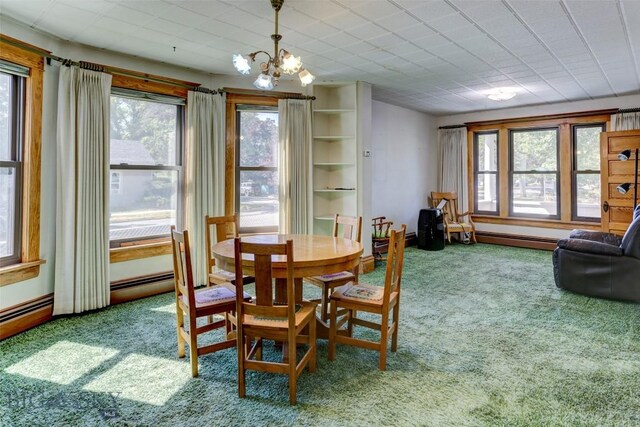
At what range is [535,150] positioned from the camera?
6.78m

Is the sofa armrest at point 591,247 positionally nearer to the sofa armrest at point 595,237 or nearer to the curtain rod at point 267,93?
the sofa armrest at point 595,237

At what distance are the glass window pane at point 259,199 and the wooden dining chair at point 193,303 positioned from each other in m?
2.12

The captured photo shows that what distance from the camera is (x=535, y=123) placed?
261 inches

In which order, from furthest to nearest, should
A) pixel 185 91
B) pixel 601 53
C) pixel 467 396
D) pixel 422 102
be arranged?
1. pixel 422 102
2. pixel 185 91
3. pixel 601 53
4. pixel 467 396

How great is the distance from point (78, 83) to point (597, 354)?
4.82m

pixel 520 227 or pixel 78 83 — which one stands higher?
pixel 78 83

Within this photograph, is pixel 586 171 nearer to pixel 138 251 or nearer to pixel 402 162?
pixel 402 162

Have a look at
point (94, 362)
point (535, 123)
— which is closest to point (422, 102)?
point (535, 123)

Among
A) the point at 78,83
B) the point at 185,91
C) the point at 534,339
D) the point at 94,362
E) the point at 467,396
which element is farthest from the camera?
the point at 185,91

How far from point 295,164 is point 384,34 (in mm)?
1952

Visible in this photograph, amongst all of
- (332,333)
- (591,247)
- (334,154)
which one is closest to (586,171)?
(591,247)

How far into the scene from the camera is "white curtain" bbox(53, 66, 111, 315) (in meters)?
3.34

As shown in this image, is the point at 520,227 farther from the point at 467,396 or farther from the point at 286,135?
the point at 467,396

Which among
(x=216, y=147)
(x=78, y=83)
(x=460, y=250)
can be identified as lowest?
(x=460, y=250)
